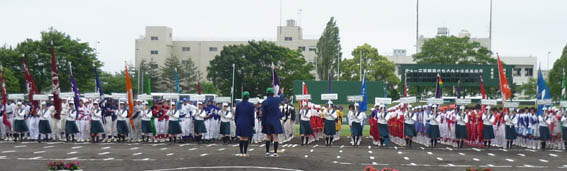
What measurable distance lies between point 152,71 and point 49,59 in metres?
37.8

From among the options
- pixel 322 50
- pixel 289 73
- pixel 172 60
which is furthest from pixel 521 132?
pixel 172 60

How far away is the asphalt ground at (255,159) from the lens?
55.2 ft

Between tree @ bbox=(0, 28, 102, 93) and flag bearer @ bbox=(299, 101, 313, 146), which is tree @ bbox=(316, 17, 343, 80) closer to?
tree @ bbox=(0, 28, 102, 93)

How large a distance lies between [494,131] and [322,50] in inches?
1876

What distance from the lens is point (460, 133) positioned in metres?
28.5

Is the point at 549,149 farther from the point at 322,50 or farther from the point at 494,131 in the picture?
the point at 322,50

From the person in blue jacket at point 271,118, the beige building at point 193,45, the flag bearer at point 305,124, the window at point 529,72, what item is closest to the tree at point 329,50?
the beige building at point 193,45

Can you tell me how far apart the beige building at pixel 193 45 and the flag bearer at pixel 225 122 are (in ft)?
283

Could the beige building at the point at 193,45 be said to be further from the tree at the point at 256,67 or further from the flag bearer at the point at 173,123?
the flag bearer at the point at 173,123

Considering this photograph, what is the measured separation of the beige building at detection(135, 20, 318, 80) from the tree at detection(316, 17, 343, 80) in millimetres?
38287

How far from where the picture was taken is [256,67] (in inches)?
3110

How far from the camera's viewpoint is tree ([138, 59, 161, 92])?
10062 cm

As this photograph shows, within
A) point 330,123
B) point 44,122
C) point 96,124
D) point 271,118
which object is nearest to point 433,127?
point 330,123

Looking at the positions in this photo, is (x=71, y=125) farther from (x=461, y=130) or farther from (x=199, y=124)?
(x=461, y=130)
